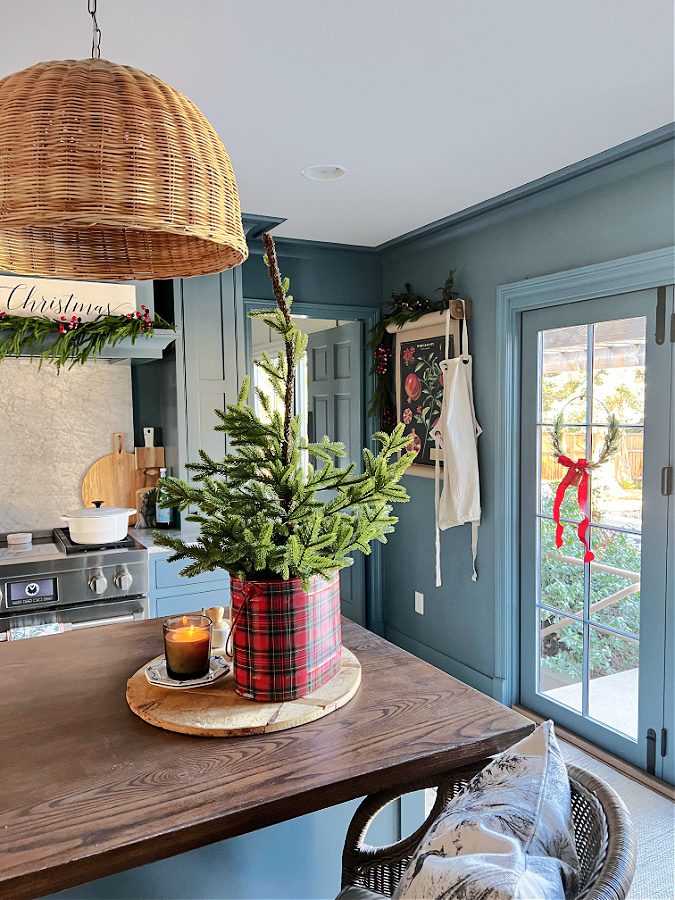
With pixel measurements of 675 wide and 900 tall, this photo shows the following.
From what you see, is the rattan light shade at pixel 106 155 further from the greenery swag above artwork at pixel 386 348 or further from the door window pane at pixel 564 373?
the greenery swag above artwork at pixel 386 348

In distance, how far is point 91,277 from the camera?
1.50 m

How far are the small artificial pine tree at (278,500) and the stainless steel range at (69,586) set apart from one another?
1804 millimetres

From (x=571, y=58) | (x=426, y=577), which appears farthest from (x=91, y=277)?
(x=426, y=577)

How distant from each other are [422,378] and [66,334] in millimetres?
1838

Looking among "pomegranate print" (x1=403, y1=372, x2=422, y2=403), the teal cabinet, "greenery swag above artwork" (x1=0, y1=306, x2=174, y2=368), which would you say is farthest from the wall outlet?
"greenery swag above artwork" (x1=0, y1=306, x2=174, y2=368)

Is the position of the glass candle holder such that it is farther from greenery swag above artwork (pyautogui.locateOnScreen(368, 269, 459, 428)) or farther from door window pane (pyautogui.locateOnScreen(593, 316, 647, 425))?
greenery swag above artwork (pyautogui.locateOnScreen(368, 269, 459, 428))

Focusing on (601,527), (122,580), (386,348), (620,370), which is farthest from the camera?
(386,348)

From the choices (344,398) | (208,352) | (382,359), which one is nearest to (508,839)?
(208,352)

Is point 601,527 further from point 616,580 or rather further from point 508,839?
point 508,839

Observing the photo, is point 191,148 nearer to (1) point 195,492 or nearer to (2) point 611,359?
(1) point 195,492

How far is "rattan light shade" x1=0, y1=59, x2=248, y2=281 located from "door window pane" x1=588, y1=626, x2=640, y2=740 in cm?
242

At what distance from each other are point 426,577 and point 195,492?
2.86 m

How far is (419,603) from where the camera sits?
407 centimetres

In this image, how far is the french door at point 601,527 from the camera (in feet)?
8.69
